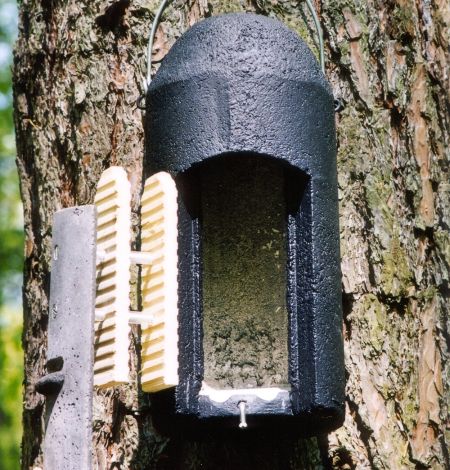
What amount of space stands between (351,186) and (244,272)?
17.0 inches

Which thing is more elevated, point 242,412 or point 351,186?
point 351,186

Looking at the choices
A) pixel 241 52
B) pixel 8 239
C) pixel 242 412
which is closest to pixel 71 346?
pixel 242 412

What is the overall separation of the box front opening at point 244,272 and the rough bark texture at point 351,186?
18cm

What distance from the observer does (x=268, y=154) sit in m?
2.16

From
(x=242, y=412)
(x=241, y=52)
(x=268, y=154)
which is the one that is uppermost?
(x=241, y=52)

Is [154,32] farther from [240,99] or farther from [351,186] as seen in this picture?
[351,186]

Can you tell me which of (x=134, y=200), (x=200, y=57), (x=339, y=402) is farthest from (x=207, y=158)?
(x=339, y=402)

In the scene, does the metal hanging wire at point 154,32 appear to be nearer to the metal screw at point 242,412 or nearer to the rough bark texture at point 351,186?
the rough bark texture at point 351,186

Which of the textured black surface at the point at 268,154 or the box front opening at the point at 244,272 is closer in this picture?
the textured black surface at the point at 268,154

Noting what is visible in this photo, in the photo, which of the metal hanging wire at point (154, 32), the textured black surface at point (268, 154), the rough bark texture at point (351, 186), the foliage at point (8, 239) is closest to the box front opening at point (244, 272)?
the textured black surface at point (268, 154)

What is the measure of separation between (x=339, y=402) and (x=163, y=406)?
389mm

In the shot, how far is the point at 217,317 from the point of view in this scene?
2.26m

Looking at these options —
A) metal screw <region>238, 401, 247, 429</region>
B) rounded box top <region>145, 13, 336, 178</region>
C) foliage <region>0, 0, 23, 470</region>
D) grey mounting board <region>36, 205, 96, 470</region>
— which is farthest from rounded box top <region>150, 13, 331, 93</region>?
foliage <region>0, 0, 23, 470</region>

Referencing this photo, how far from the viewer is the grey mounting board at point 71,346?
1.85m
